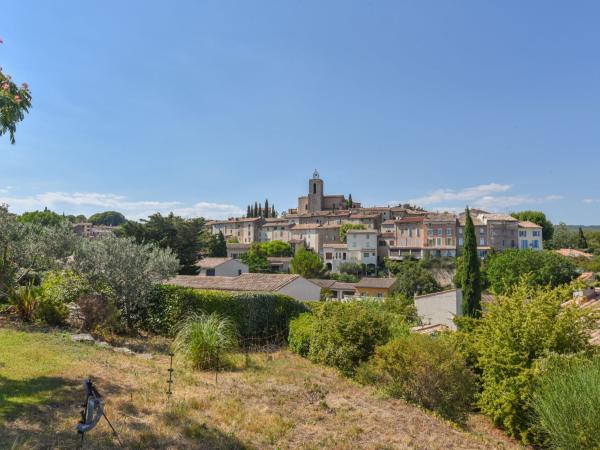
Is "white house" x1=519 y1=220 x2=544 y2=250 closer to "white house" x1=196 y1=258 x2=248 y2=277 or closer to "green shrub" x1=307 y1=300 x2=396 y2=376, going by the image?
"white house" x1=196 y1=258 x2=248 y2=277

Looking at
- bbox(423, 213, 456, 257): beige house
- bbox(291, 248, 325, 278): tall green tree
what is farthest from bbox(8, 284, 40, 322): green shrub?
bbox(423, 213, 456, 257): beige house

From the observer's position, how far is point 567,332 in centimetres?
852

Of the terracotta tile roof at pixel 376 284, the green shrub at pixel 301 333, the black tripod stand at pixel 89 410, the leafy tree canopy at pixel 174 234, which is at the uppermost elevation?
the leafy tree canopy at pixel 174 234

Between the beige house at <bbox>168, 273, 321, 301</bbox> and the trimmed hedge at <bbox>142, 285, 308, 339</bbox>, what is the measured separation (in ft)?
11.4

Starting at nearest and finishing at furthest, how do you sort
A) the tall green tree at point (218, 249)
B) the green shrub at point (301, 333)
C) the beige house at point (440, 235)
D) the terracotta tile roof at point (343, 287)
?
1. the green shrub at point (301, 333)
2. the terracotta tile roof at point (343, 287)
3. the tall green tree at point (218, 249)
4. the beige house at point (440, 235)

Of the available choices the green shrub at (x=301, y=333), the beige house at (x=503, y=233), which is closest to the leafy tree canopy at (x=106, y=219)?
the beige house at (x=503, y=233)

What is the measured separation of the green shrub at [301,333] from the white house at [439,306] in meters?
16.9

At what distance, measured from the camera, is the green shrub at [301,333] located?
13047 mm

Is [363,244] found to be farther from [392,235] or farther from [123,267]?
[123,267]

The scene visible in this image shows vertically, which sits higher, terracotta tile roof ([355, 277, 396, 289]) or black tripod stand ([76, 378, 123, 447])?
black tripod stand ([76, 378, 123, 447])

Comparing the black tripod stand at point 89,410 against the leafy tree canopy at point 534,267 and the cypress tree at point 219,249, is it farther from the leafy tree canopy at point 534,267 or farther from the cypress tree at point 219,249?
the cypress tree at point 219,249

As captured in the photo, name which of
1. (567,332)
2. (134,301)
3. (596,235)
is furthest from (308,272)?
(596,235)

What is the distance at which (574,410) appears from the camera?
5.32m

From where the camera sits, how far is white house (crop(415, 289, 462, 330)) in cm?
2858
